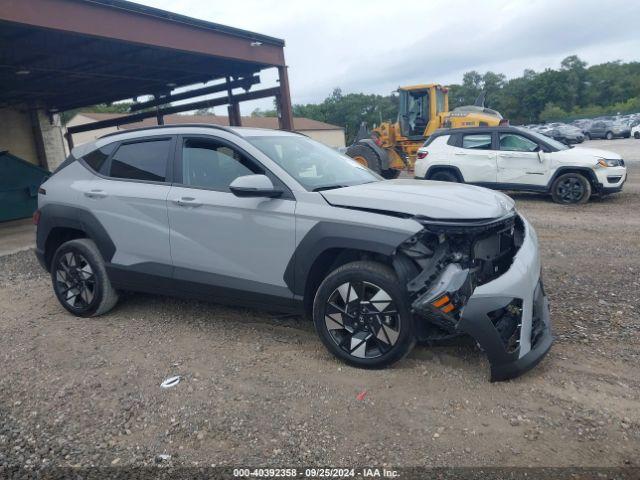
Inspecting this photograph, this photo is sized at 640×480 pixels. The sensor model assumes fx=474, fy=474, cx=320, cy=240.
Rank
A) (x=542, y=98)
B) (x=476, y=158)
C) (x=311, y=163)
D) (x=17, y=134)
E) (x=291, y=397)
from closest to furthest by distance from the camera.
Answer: (x=291, y=397)
(x=311, y=163)
(x=476, y=158)
(x=17, y=134)
(x=542, y=98)

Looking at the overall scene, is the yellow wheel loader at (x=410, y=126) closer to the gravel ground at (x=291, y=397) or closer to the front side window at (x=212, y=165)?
the gravel ground at (x=291, y=397)

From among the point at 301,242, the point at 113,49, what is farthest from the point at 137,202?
the point at 113,49

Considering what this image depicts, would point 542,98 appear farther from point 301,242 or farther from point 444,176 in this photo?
point 301,242

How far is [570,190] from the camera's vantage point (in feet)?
32.1

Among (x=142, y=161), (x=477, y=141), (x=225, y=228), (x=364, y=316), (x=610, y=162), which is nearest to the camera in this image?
(x=364, y=316)

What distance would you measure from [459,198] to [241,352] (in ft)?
6.74

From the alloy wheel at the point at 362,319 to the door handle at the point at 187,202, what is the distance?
4.65 ft

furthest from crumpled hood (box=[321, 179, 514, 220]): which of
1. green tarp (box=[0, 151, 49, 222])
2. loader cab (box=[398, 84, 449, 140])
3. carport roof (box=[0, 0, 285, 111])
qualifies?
loader cab (box=[398, 84, 449, 140])

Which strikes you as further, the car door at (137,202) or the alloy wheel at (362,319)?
the car door at (137,202)

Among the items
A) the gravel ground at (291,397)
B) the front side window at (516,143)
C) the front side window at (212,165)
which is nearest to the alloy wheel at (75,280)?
the gravel ground at (291,397)

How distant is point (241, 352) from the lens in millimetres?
3785

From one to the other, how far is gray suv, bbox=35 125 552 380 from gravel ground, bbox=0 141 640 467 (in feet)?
0.90

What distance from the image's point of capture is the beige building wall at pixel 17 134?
1641cm

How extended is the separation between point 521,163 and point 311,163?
24.4ft
